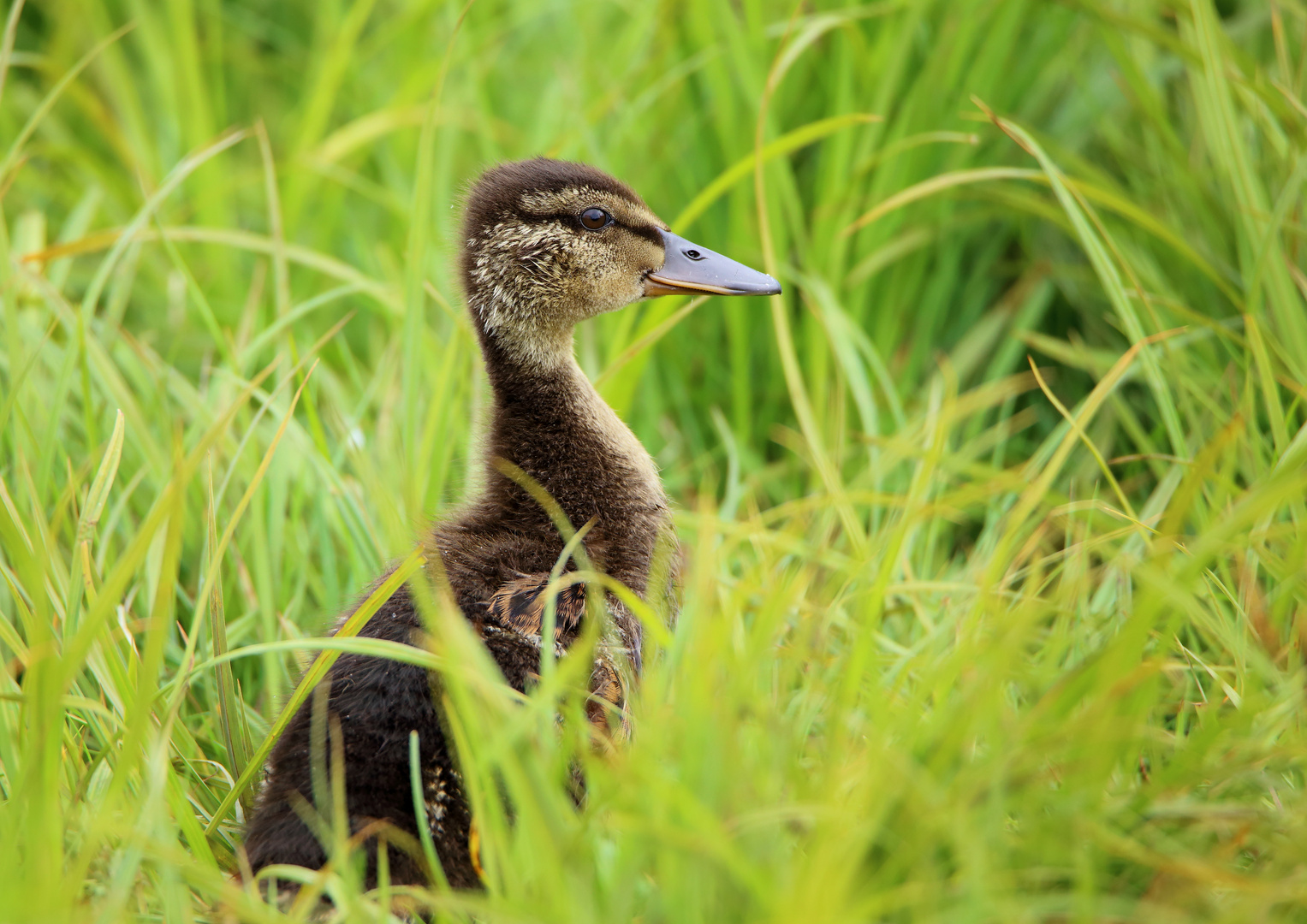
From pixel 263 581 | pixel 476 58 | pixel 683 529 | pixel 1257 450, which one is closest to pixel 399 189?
pixel 476 58

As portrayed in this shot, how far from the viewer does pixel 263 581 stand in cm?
267

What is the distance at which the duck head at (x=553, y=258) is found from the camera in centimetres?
272

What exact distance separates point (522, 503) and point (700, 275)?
0.78 metres

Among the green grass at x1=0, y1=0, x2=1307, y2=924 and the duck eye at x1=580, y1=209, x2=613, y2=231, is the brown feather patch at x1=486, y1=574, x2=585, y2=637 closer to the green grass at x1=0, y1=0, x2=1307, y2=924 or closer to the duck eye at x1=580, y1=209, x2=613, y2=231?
the green grass at x1=0, y1=0, x2=1307, y2=924

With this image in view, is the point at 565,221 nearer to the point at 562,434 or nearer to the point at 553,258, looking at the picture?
the point at 553,258

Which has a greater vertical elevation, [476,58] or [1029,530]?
[476,58]

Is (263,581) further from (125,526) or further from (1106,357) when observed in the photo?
(1106,357)

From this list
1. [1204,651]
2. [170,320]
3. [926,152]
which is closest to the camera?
[1204,651]

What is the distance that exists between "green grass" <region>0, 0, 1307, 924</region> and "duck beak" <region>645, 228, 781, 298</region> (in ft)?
0.83

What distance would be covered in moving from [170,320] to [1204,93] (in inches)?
132

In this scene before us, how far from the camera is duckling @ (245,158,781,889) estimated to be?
1984mm

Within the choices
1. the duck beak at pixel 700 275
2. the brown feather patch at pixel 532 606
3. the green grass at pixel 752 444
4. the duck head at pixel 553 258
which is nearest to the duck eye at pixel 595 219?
the duck head at pixel 553 258

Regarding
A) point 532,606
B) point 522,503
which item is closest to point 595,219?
point 522,503

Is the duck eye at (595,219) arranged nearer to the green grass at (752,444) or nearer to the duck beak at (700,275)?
the duck beak at (700,275)
